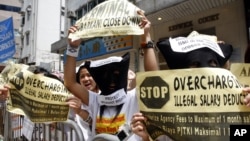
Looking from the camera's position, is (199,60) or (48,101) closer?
(199,60)

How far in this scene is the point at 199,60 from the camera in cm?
167

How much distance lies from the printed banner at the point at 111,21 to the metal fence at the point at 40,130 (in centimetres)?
78

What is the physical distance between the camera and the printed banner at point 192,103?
4.79 feet

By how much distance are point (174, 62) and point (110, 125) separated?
71 centimetres

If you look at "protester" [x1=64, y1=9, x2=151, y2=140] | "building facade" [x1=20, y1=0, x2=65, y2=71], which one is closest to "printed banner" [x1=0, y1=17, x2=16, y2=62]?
"protester" [x1=64, y1=9, x2=151, y2=140]

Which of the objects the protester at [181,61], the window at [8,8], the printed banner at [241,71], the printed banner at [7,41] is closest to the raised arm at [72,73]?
the protester at [181,61]

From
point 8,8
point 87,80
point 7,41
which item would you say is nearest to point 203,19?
point 7,41

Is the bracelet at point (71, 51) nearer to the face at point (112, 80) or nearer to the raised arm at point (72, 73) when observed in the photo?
the raised arm at point (72, 73)

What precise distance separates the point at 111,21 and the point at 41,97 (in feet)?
3.08

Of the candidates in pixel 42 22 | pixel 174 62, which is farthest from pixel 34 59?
pixel 174 62

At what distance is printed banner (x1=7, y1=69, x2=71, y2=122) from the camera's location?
2551mm

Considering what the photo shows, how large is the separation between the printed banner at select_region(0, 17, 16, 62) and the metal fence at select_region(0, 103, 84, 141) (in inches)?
117

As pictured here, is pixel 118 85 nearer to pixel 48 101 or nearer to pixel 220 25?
pixel 48 101

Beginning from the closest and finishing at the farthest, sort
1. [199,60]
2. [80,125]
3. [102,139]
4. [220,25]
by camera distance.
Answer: [199,60] < [102,139] < [80,125] < [220,25]
